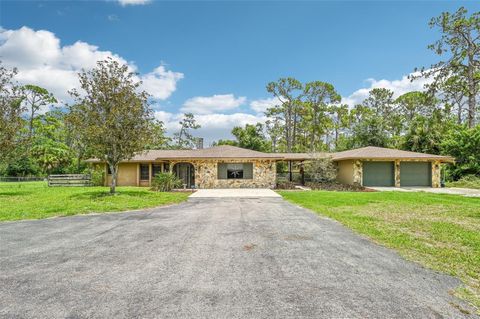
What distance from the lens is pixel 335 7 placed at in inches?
540

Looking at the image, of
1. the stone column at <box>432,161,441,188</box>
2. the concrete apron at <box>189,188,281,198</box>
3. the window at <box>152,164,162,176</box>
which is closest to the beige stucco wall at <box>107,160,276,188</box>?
the concrete apron at <box>189,188,281,198</box>

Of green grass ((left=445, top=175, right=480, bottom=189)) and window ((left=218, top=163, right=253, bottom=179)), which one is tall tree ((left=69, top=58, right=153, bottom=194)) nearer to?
window ((left=218, top=163, right=253, bottom=179))

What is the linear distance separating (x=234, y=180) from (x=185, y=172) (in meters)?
4.05

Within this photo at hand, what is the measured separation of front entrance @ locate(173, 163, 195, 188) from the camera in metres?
21.2

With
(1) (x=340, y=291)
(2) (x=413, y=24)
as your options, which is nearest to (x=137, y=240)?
(1) (x=340, y=291)

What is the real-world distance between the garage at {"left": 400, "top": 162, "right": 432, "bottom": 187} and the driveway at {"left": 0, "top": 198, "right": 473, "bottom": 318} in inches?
691

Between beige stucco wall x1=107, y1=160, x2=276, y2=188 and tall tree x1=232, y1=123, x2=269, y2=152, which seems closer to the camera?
beige stucco wall x1=107, y1=160, x2=276, y2=188

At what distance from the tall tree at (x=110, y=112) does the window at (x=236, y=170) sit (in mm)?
7122

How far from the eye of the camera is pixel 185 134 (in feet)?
150

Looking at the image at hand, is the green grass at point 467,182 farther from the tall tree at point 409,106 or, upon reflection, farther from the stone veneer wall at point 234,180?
the tall tree at point 409,106

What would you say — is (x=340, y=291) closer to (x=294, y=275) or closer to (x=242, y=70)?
(x=294, y=275)

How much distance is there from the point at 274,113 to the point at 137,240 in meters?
36.5

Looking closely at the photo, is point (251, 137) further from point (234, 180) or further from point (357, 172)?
point (357, 172)

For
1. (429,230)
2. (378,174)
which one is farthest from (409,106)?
(429,230)
